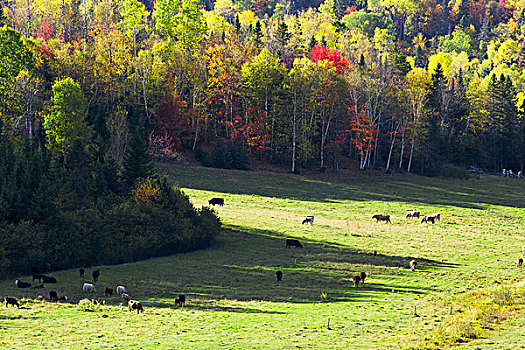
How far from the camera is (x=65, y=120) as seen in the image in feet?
232

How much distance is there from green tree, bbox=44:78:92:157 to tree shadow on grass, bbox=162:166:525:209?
19584mm

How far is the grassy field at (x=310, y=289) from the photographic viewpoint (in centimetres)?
2673

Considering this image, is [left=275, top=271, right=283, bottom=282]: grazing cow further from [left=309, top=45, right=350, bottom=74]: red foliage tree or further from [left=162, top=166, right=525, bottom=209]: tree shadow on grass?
[left=309, top=45, right=350, bottom=74]: red foliage tree

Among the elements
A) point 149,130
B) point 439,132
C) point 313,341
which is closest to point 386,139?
point 439,132

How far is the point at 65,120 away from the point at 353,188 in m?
44.7

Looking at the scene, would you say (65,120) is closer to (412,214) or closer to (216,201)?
(216,201)

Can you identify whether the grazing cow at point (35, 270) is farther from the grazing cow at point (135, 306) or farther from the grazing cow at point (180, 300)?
the grazing cow at point (180, 300)

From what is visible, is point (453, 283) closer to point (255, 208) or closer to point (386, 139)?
point (255, 208)

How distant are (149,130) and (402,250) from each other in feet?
203

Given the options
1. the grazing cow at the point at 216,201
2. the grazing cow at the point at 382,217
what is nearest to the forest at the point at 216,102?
the grazing cow at the point at 216,201

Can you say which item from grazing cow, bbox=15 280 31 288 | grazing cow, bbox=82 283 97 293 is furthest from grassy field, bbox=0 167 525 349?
grazing cow, bbox=15 280 31 288

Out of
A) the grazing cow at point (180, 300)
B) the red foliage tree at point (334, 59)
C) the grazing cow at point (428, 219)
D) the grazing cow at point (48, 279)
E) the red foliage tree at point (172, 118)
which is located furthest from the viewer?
the red foliage tree at point (334, 59)

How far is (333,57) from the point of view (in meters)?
121

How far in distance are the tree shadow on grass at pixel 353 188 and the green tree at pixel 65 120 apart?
19584mm
